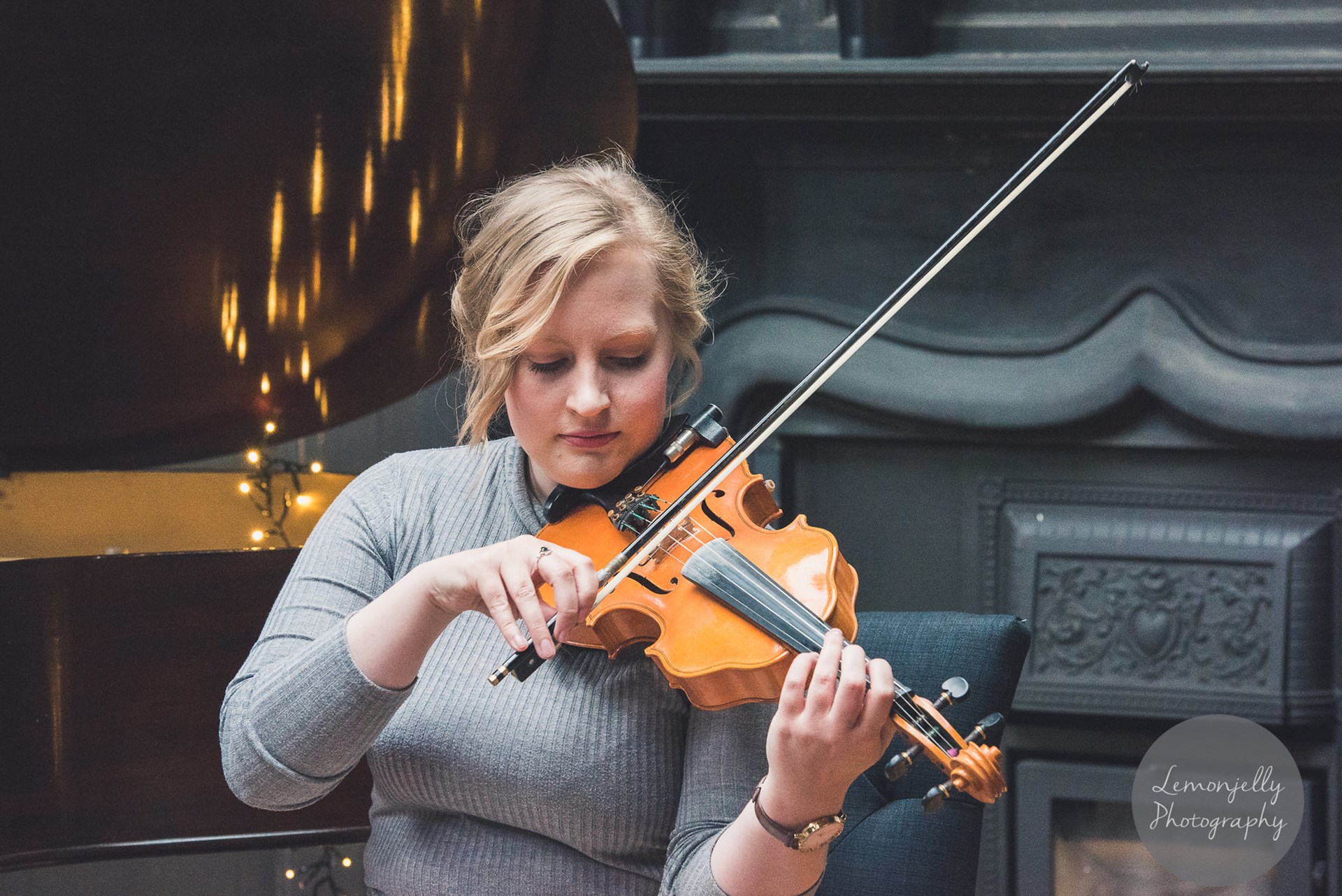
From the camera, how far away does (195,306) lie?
75.8 inches

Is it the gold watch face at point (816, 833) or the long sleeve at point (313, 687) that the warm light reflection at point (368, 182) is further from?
the gold watch face at point (816, 833)

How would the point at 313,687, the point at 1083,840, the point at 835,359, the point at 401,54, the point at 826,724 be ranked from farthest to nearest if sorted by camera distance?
1. the point at 1083,840
2. the point at 401,54
3. the point at 835,359
4. the point at 313,687
5. the point at 826,724

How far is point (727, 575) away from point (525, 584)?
0.17m

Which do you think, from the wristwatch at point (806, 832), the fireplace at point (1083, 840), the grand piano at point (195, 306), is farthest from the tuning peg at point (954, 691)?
the fireplace at point (1083, 840)

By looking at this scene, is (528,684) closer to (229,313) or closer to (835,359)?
(835,359)

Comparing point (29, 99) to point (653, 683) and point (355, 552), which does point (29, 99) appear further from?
point (653, 683)

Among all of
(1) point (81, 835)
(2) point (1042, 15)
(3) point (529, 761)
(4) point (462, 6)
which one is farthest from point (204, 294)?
(2) point (1042, 15)

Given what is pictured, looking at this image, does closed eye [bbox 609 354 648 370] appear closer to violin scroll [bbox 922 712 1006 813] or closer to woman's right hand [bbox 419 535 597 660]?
woman's right hand [bbox 419 535 597 660]

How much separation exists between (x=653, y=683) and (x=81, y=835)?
97 cm

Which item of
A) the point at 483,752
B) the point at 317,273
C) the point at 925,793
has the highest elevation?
the point at 317,273

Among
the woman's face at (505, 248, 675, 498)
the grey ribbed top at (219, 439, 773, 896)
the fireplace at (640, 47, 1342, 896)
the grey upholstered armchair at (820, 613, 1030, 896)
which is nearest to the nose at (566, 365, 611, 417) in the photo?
the woman's face at (505, 248, 675, 498)

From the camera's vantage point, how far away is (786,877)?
34.5 inches

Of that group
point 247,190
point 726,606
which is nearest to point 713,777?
point 726,606

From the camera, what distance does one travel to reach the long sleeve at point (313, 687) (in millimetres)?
966
